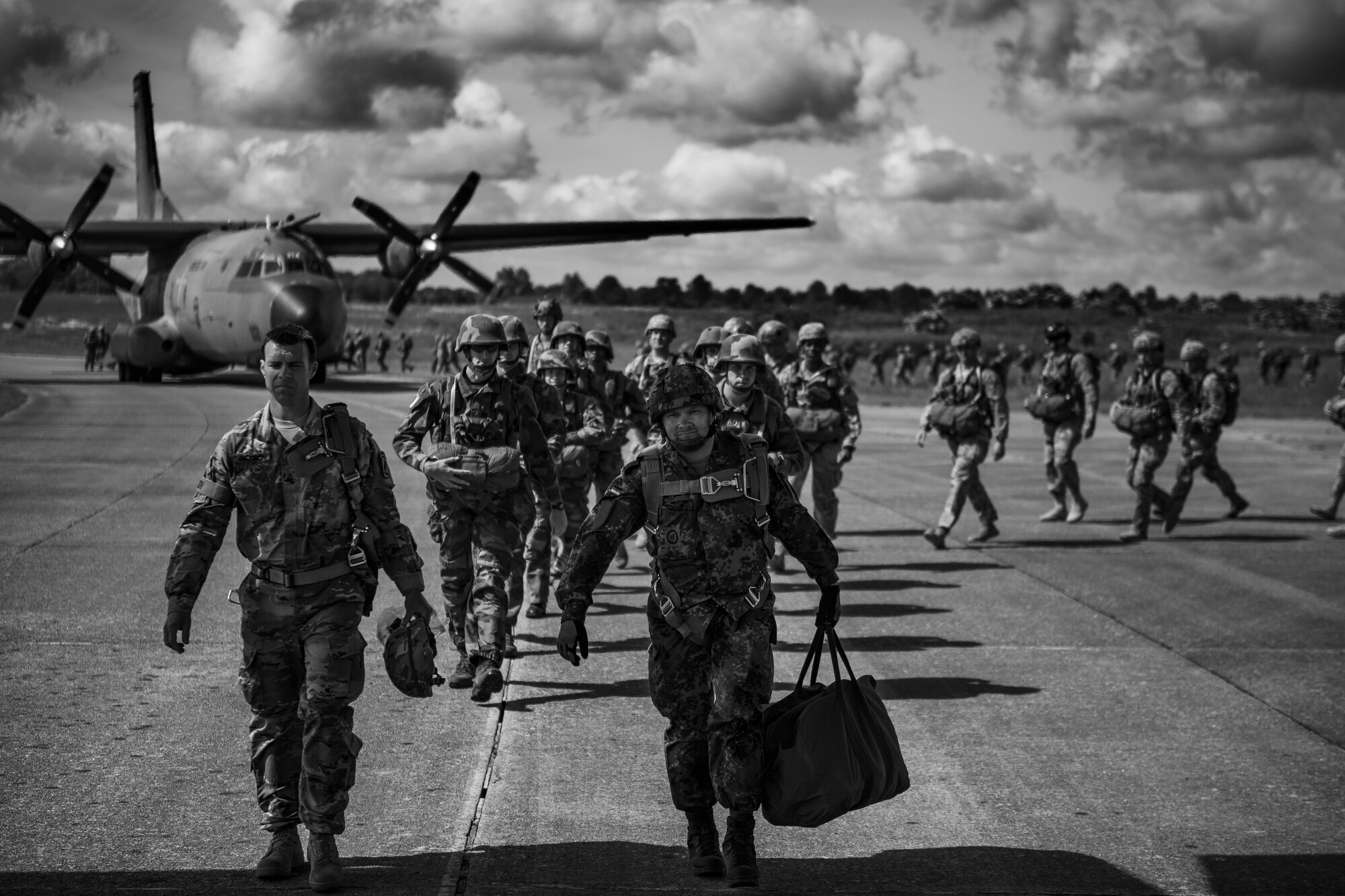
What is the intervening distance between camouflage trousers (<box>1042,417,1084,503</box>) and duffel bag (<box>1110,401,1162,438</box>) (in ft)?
1.72

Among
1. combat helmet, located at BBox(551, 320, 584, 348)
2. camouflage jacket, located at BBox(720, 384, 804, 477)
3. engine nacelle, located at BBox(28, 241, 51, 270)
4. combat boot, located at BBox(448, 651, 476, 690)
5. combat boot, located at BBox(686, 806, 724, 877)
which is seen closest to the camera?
combat boot, located at BBox(686, 806, 724, 877)

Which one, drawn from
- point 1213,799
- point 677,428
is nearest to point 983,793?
point 1213,799

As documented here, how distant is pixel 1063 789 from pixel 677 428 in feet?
8.39

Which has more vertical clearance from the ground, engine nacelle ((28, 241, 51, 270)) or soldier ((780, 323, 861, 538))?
engine nacelle ((28, 241, 51, 270))

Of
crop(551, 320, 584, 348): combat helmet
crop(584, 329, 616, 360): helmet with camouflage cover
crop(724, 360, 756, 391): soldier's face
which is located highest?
crop(551, 320, 584, 348): combat helmet

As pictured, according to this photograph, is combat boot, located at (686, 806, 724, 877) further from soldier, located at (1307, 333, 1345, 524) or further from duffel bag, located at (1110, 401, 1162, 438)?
soldier, located at (1307, 333, 1345, 524)

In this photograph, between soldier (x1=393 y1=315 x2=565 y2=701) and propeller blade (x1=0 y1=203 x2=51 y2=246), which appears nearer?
soldier (x1=393 y1=315 x2=565 y2=701)

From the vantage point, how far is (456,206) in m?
36.2

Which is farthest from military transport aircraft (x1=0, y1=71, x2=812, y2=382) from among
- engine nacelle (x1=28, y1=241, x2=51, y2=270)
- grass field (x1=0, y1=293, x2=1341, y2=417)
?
grass field (x1=0, y1=293, x2=1341, y2=417)

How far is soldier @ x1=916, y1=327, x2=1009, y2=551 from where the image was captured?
13.4 m

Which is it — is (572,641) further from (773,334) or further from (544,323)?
(773,334)

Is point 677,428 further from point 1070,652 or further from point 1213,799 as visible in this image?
point 1070,652

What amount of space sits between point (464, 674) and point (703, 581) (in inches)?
124

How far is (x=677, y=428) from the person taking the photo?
5316mm
